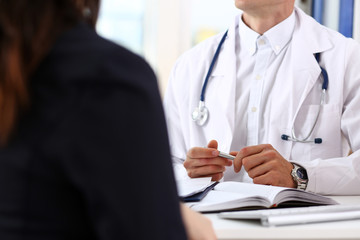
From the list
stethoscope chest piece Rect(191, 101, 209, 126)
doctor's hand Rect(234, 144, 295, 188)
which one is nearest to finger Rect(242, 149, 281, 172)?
doctor's hand Rect(234, 144, 295, 188)

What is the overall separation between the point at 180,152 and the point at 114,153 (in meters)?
1.30

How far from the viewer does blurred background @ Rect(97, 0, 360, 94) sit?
333 centimetres

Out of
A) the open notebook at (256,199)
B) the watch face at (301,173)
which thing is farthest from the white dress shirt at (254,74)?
the open notebook at (256,199)

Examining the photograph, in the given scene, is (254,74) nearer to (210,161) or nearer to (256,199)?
(210,161)

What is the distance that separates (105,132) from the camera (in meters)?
0.55

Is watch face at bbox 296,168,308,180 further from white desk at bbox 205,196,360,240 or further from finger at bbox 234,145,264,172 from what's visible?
white desk at bbox 205,196,360,240

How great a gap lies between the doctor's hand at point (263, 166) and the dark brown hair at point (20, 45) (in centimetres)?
89

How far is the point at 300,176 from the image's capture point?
58.1 inches

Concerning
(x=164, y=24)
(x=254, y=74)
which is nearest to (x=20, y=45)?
(x=254, y=74)

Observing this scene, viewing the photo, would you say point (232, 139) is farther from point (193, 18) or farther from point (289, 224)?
→ point (193, 18)

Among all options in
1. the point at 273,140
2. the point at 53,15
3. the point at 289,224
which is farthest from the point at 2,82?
the point at 273,140

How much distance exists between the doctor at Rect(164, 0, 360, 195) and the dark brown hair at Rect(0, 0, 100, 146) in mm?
938

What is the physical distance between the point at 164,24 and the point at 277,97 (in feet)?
5.64

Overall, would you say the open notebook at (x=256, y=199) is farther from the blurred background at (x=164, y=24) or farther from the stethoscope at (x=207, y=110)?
the blurred background at (x=164, y=24)
